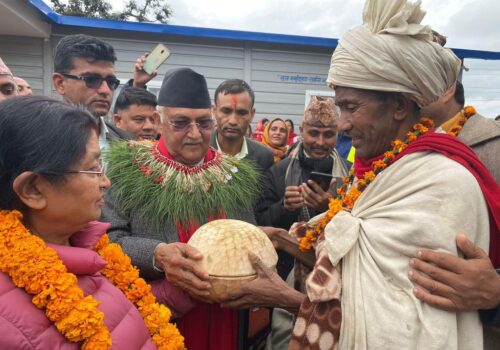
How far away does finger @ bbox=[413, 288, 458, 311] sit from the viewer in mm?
1575

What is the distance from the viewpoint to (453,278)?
1581mm

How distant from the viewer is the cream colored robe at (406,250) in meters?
1.57

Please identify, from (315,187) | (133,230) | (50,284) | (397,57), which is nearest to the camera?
(50,284)

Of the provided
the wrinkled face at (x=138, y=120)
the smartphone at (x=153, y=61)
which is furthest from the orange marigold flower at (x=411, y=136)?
the wrinkled face at (x=138, y=120)

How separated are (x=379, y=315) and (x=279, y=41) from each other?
27.2 ft

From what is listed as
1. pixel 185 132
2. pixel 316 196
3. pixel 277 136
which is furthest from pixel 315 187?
pixel 277 136

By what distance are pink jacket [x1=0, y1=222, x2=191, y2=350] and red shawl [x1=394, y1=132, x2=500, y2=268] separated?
139 cm

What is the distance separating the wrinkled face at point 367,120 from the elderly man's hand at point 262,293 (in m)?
0.75

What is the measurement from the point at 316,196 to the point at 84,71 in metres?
2.12

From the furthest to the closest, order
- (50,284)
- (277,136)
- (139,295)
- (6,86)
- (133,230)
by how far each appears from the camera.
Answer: (277,136)
(6,86)
(133,230)
(139,295)
(50,284)

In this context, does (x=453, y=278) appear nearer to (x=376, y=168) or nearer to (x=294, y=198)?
(x=376, y=168)

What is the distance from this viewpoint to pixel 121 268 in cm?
199

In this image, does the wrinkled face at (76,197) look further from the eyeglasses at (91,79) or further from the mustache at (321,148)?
the mustache at (321,148)

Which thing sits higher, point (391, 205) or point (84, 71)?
point (84, 71)
